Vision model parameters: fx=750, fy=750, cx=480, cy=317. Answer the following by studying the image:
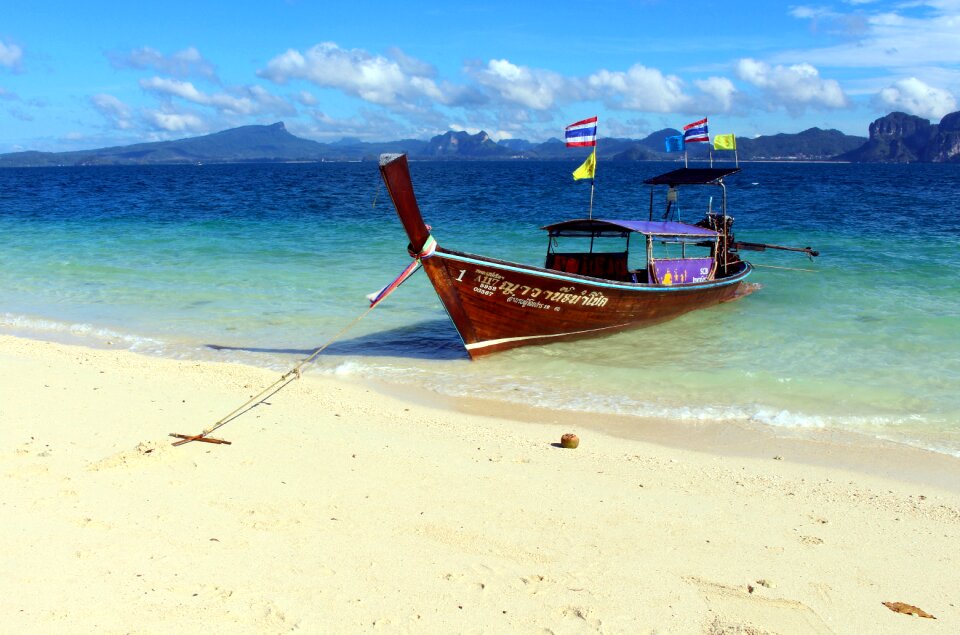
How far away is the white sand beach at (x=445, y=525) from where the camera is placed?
14.3 ft

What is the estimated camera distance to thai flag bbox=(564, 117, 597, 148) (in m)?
12.9

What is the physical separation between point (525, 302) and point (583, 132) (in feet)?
12.6

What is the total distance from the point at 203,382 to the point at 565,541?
221 inches

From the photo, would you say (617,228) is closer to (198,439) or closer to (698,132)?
(698,132)

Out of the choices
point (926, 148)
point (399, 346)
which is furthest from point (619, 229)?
point (926, 148)

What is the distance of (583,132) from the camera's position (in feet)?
42.8

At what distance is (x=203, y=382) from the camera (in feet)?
30.0

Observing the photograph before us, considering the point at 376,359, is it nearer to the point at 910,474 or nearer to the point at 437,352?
the point at 437,352

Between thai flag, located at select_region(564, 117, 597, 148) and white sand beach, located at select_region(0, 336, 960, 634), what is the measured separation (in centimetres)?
627

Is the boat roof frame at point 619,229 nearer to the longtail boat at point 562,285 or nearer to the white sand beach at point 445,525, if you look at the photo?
the longtail boat at point 562,285

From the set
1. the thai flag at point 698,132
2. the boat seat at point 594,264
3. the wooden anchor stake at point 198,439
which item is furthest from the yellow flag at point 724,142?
the wooden anchor stake at point 198,439

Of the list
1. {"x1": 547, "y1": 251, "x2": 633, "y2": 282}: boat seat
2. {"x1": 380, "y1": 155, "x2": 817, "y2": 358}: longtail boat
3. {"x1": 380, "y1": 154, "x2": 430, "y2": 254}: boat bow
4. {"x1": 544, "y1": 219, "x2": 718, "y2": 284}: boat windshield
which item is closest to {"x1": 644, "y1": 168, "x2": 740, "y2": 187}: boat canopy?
{"x1": 380, "y1": 155, "x2": 817, "y2": 358}: longtail boat

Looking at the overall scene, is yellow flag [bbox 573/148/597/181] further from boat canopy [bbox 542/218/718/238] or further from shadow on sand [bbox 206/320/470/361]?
shadow on sand [bbox 206/320/470/361]

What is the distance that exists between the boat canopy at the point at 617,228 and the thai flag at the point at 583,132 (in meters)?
1.33
